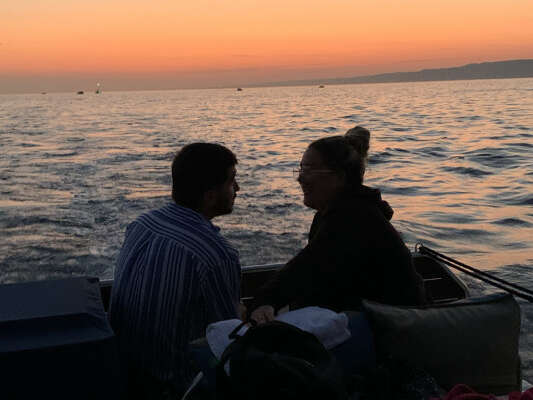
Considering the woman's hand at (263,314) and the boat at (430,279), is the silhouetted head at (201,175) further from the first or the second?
the boat at (430,279)

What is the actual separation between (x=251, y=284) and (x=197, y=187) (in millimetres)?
2419

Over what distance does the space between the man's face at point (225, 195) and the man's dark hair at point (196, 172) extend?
34 millimetres

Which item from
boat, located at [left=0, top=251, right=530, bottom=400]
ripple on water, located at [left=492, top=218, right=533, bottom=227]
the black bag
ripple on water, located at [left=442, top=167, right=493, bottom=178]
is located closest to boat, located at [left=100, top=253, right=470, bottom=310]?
boat, located at [left=0, top=251, right=530, bottom=400]

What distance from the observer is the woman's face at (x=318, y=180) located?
2984 mm

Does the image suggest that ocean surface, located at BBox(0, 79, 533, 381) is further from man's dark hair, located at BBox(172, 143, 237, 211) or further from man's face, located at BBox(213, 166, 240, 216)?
man's dark hair, located at BBox(172, 143, 237, 211)

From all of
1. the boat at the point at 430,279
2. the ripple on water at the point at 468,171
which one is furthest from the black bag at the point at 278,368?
the ripple on water at the point at 468,171

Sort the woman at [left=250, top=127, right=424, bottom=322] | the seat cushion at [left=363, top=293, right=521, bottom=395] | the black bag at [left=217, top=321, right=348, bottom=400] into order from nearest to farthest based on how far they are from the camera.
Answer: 1. the black bag at [left=217, top=321, right=348, bottom=400]
2. the seat cushion at [left=363, top=293, right=521, bottom=395]
3. the woman at [left=250, top=127, right=424, bottom=322]

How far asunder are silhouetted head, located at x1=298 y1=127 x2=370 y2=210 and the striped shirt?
672mm

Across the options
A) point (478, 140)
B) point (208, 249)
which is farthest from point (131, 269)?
point (478, 140)

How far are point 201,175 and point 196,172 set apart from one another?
0.09 feet

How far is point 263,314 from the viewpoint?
2.58m

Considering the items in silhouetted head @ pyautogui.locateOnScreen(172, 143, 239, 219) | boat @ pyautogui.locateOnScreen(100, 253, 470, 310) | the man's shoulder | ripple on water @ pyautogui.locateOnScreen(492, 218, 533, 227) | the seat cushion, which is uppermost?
silhouetted head @ pyautogui.locateOnScreen(172, 143, 239, 219)

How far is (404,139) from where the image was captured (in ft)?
89.9

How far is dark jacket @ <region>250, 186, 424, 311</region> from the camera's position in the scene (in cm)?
277
